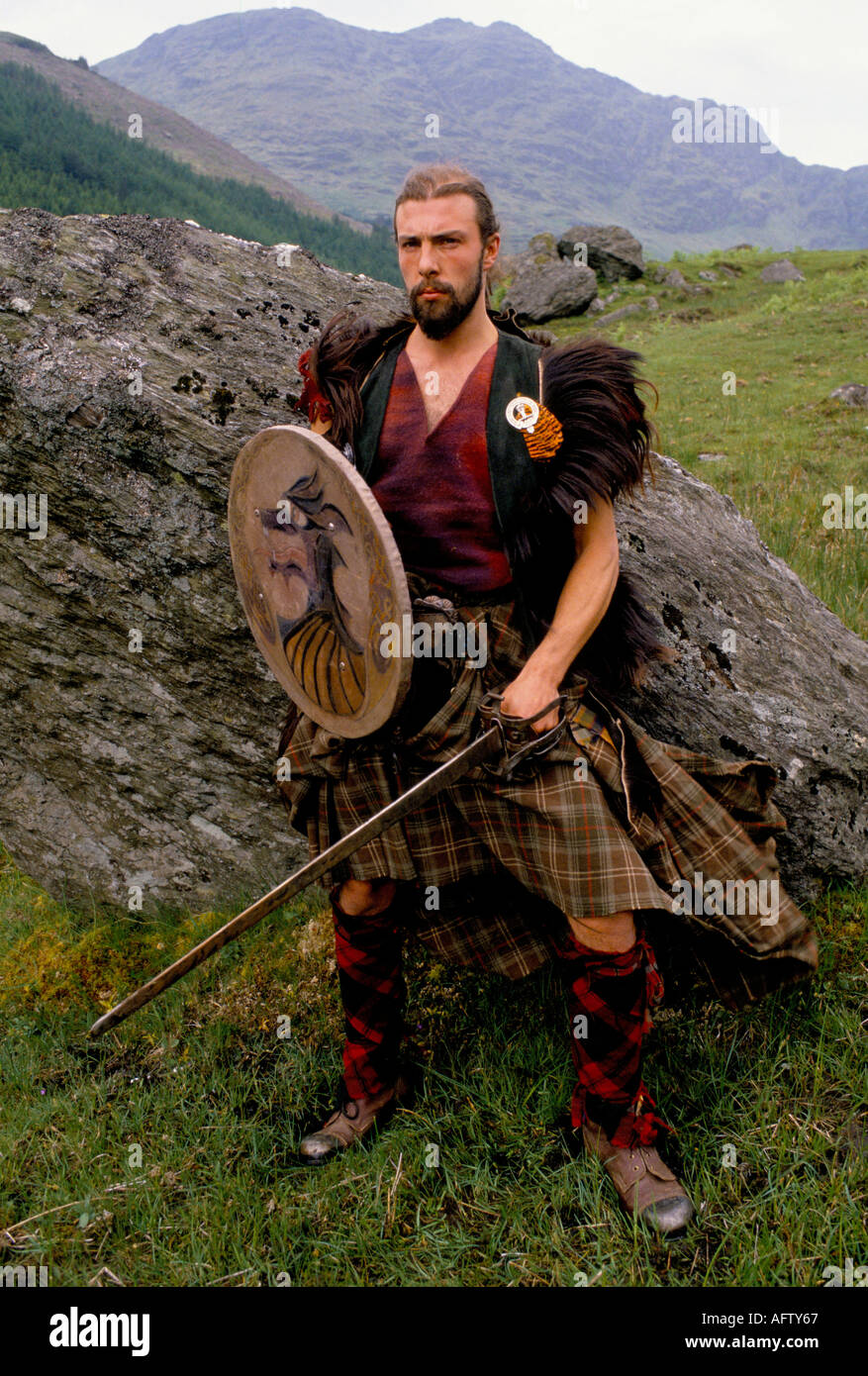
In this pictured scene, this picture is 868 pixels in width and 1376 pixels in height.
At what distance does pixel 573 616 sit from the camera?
2.34 m

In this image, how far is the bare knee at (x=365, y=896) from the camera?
263cm

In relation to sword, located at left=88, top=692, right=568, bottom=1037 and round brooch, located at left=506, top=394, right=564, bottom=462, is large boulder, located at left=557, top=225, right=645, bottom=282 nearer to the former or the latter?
round brooch, located at left=506, top=394, right=564, bottom=462

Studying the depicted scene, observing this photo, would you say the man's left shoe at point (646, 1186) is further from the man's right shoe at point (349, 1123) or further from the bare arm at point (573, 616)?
the bare arm at point (573, 616)

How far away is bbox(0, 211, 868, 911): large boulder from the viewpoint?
3055mm

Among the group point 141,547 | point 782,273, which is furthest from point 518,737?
point 782,273

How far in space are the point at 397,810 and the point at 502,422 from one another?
104cm

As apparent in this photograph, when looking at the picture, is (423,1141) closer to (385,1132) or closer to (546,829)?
(385,1132)

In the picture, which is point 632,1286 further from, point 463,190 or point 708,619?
point 463,190

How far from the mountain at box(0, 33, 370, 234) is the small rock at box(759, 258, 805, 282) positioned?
4768 inches

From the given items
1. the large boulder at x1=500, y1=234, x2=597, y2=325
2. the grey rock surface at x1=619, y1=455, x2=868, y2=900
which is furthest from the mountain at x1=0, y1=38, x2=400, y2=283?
the grey rock surface at x1=619, y1=455, x2=868, y2=900

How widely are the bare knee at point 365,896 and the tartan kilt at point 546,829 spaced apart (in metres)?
0.06

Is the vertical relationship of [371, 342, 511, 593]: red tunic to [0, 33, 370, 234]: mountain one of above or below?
below

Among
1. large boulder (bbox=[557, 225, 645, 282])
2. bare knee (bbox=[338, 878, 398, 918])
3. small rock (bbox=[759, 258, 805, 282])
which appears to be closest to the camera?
bare knee (bbox=[338, 878, 398, 918])

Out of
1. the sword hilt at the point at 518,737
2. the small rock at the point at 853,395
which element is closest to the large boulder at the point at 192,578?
the sword hilt at the point at 518,737
